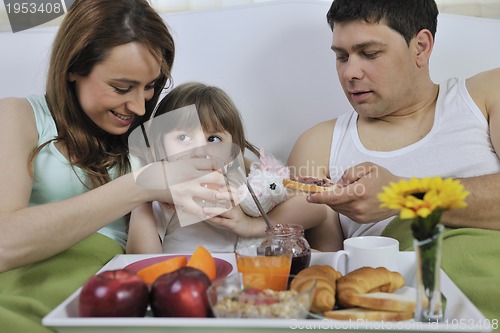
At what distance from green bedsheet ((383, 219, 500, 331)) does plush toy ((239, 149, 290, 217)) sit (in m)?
0.36

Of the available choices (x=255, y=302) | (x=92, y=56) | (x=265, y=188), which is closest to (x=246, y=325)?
(x=255, y=302)

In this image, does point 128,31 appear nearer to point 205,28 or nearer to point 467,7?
point 205,28

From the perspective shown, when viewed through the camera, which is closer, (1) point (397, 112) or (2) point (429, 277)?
(2) point (429, 277)

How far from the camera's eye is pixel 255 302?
33.1 inches

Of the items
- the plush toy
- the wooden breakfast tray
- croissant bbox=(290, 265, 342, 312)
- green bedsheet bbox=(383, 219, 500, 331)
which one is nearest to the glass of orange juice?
croissant bbox=(290, 265, 342, 312)

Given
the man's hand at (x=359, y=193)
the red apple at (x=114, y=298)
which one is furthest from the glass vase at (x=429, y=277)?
the man's hand at (x=359, y=193)

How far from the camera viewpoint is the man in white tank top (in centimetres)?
166

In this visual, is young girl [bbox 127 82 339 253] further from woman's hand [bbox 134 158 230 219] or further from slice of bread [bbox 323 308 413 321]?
slice of bread [bbox 323 308 413 321]

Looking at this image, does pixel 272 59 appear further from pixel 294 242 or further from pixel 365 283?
pixel 365 283

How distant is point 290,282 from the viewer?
99 cm

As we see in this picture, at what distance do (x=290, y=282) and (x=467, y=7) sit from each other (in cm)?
165

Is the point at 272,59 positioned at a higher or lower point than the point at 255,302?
higher

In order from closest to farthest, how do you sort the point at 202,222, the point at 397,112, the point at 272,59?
the point at 202,222 → the point at 397,112 → the point at 272,59

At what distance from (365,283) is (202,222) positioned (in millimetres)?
753
